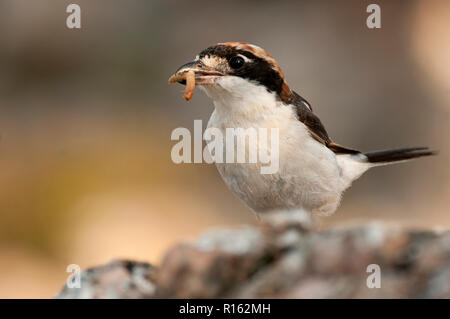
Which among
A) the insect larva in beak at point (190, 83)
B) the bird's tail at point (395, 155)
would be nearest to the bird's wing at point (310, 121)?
the bird's tail at point (395, 155)

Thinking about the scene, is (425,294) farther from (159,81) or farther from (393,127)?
(159,81)

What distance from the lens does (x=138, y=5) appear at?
49.8 feet

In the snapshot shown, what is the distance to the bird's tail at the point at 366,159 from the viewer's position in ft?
17.5

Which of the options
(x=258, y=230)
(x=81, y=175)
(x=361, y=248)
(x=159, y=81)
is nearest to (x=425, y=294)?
(x=361, y=248)

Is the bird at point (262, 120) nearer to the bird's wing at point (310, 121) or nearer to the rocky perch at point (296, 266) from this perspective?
the bird's wing at point (310, 121)

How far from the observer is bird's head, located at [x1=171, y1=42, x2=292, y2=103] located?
4436 millimetres

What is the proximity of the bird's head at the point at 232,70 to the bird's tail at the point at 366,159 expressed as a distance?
3.48 ft

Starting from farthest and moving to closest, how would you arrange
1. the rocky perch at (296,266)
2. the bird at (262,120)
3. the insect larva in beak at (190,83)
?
the bird at (262,120), the insect larva in beak at (190,83), the rocky perch at (296,266)

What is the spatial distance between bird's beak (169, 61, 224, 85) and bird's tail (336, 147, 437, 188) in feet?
4.74

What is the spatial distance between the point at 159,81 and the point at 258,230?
39.4 ft

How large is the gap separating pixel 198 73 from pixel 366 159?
1.87 m

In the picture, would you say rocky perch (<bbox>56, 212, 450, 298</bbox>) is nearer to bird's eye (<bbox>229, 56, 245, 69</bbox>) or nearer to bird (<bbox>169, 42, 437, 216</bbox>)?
bird (<bbox>169, 42, 437, 216</bbox>)

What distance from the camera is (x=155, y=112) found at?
14508 mm

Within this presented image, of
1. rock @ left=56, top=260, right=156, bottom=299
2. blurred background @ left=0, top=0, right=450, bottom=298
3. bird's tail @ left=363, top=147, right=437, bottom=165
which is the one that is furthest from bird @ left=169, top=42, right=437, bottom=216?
blurred background @ left=0, top=0, right=450, bottom=298
